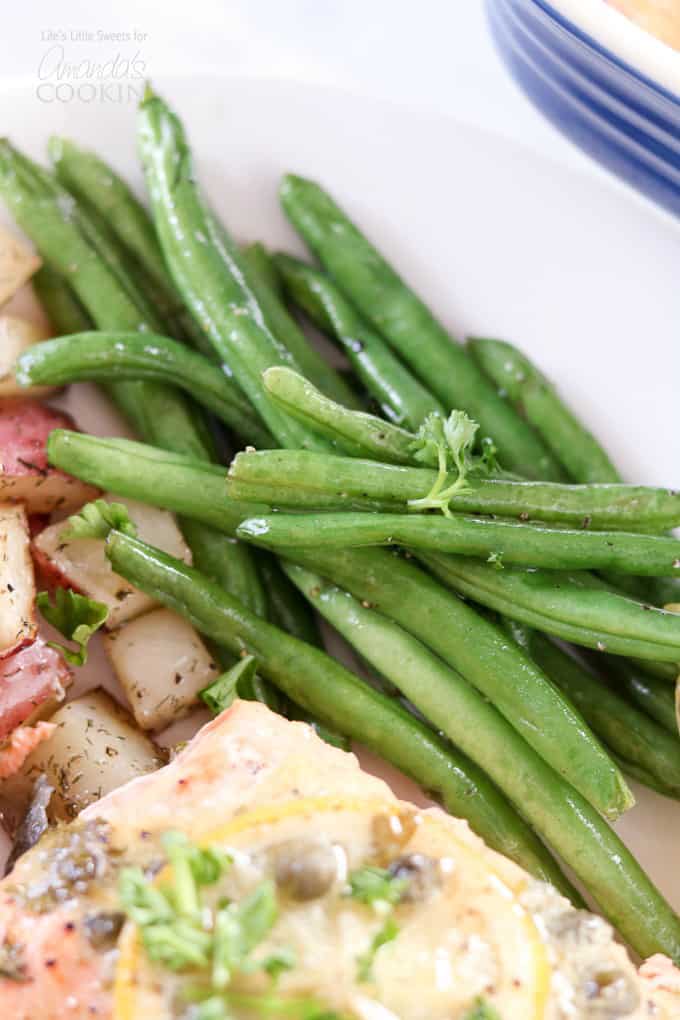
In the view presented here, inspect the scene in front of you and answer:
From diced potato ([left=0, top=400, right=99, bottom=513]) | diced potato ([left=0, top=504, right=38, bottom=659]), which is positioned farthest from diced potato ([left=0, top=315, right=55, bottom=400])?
diced potato ([left=0, top=504, right=38, bottom=659])

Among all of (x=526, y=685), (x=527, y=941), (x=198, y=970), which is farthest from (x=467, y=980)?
(x=526, y=685)

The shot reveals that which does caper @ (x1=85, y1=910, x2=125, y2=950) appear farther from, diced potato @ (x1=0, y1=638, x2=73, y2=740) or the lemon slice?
diced potato @ (x1=0, y1=638, x2=73, y2=740)

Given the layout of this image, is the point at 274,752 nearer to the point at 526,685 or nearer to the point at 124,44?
the point at 526,685

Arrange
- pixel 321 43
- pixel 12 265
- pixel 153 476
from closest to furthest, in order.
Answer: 1. pixel 153 476
2. pixel 12 265
3. pixel 321 43

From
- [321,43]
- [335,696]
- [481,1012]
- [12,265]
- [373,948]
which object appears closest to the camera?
[373,948]

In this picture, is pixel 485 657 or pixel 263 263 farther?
pixel 263 263

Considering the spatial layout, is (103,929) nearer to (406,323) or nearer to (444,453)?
(444,453)

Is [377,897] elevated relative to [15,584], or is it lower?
lower

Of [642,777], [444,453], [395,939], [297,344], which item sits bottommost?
[642,777]

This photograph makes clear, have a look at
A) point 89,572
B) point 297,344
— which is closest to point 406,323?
point 297,344
